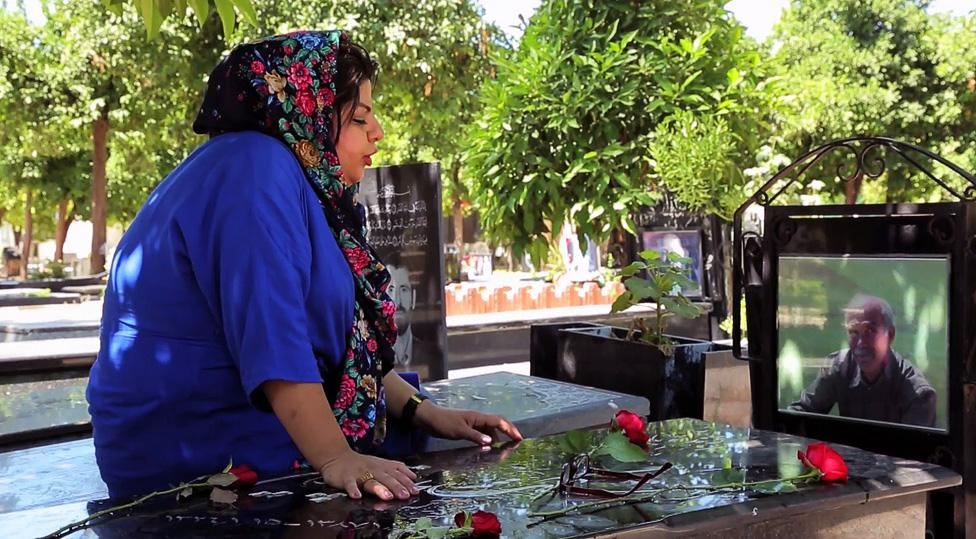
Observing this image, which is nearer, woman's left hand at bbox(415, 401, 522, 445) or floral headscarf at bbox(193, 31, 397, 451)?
floral headscarf at bbox(193, 31, 397, 451)

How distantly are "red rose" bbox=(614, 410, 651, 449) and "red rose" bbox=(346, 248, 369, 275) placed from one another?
750 mm

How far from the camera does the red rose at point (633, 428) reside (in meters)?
2.38

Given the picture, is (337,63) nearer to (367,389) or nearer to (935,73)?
(367,389)

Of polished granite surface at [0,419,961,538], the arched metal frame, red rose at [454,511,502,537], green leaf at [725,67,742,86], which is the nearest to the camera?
red rose at [454,511,502,537]

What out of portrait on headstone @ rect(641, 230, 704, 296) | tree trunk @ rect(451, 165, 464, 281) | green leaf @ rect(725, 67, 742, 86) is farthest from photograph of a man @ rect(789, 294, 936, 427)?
tree trunk @ rect(451, 165, 464, 281)

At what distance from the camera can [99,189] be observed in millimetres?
22594

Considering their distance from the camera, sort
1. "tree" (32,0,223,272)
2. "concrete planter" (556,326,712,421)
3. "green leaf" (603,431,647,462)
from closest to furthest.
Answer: "green leaf" (603,431,647,462), "concrete planter" (556,326,712,421), "tree" (32,0,223,272)

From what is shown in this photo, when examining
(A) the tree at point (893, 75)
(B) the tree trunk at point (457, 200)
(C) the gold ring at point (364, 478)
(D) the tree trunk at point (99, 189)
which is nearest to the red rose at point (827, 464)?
(C) the gold ring at point (364, 478)

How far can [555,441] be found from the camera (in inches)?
101

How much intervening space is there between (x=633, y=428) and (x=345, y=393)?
28.2 inches

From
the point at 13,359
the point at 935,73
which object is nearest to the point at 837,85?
the point at 935,73

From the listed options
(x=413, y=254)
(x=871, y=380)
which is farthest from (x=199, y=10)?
(x=413, y=254)

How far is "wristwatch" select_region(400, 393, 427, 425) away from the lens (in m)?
2.83

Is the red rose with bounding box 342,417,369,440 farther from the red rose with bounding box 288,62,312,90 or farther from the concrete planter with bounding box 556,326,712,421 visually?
the concrete planter with bounding box 556,326,712,421
